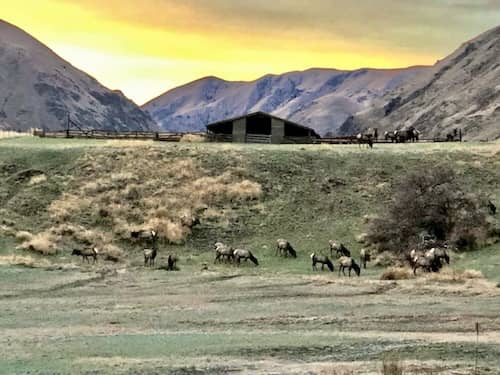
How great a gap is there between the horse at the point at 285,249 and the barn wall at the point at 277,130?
1385 inches

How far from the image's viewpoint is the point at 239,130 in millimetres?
81875

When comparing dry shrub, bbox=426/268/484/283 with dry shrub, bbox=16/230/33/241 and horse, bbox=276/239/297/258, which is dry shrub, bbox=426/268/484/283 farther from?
dry shrub, bbox=16/230/33/241

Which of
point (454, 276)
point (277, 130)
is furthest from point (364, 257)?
point (277, 130)

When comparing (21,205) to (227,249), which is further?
(21,205)

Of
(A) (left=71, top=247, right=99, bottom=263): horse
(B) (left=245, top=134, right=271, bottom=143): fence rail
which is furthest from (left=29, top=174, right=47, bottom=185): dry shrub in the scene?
(B) (left=245, top=134, right=271, bottom=143): fence rail

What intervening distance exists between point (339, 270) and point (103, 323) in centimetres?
1743

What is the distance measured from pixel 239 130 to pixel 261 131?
2.25 metres

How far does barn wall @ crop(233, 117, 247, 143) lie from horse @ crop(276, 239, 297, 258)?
1398 inches

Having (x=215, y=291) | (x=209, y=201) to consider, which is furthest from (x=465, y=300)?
(x=209, y=201)

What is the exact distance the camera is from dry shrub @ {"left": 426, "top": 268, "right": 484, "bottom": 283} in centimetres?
3300

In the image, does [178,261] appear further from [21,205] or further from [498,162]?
[498,162]

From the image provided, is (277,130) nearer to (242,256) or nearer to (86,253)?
(242,256)

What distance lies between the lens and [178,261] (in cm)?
4522

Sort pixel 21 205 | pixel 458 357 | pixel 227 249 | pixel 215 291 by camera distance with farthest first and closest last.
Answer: pixel 21 205 < pixel 227 249 < pixel 215 291 < pixel 458 357
